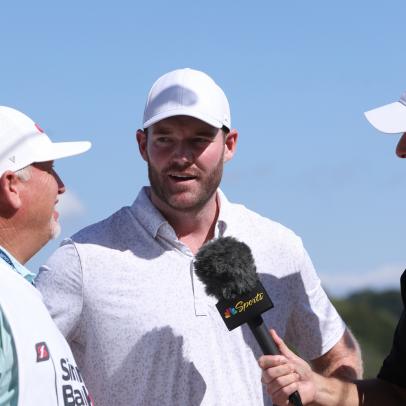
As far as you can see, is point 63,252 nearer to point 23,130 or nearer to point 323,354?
point 23,130

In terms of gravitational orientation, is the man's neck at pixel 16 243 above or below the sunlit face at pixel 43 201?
below

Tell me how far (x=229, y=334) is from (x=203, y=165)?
720 millimetres

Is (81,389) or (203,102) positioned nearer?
(81,389)

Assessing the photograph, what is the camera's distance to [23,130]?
419 centimetres

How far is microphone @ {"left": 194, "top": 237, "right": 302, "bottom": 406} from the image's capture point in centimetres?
419

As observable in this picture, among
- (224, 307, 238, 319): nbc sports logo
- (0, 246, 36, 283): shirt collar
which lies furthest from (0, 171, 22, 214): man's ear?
(224, 307, 238, 319): nbc sports logo

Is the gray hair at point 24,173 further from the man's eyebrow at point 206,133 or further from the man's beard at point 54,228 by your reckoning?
the man's eyebrow at point 206,133

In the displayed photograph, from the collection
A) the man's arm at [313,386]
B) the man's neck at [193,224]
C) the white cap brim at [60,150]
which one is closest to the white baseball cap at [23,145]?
the white cap brim at [60,150]

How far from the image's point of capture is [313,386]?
4.36 meters

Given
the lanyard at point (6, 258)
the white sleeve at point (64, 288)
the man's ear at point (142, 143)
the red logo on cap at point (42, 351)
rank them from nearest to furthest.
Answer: the red logo on cap at point (42, 351) → the lanyard at point (6, 258) → the white sleeve at point (64, 288) → the man's ear at point (142, 143)

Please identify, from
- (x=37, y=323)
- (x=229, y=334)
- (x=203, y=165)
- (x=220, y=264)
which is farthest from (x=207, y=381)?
(x=37, y=323)

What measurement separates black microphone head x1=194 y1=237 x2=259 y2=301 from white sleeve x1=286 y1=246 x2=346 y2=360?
2.29 ft

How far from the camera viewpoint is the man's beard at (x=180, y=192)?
4738 millimetres

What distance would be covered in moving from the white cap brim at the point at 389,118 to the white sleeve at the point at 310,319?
2.58 ft
